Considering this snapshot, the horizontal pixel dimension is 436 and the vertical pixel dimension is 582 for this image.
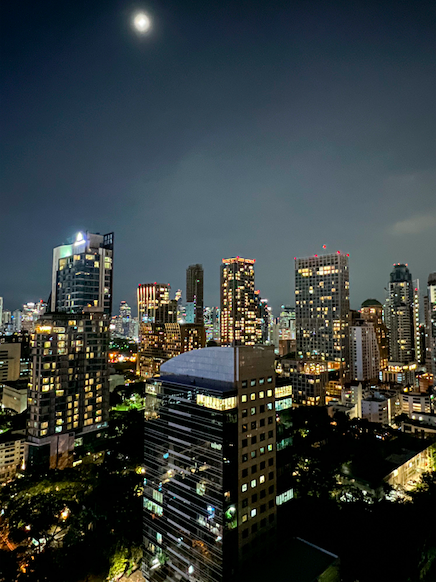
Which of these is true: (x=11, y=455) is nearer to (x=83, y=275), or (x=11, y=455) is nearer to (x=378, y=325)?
(x=83, y=275)

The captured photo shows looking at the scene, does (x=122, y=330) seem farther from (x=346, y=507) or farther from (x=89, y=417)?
(x=346, y=507)

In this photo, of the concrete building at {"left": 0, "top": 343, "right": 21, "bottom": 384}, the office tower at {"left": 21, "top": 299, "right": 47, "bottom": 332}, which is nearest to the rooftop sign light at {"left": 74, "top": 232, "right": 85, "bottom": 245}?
the concrete building at {"left": 0, "top": 343, "right": 21, "bottom": 384}

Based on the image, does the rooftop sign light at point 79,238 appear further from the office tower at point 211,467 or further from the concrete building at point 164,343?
the office tower at point 211,467

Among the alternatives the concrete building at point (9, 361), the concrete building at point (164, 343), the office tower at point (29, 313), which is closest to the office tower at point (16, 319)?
the office tower at point (29, 313)

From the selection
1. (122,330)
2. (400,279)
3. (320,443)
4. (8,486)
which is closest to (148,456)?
(8,486)

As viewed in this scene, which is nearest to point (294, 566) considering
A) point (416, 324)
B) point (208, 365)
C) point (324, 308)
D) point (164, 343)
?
point (208, 365)

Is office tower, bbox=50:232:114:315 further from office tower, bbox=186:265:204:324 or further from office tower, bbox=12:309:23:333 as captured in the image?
office tower, bbox=186:265:204:324
